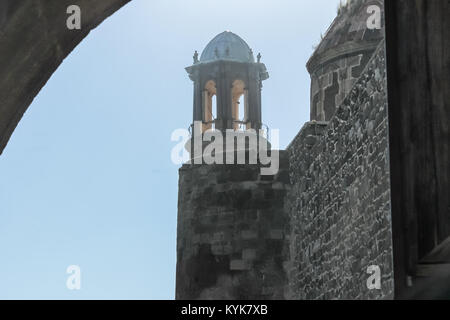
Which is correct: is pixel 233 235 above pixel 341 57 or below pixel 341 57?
below

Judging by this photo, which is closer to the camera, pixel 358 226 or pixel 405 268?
pixel 405 268

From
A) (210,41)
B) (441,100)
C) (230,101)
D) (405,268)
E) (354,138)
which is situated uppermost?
(210,41)

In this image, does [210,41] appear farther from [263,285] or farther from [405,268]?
[405,268]

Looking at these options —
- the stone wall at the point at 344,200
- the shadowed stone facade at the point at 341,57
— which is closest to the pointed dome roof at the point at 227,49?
the shadowed stone facade at the point at 341,57

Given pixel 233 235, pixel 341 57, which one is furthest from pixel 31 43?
pixel 341 57

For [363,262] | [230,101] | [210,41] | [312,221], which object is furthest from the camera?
[210,41]

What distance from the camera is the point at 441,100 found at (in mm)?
4168

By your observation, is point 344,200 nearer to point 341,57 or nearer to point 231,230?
point 231,230

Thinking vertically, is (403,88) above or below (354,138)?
below

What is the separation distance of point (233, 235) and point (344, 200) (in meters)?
3.72

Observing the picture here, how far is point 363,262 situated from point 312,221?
2.66 metres

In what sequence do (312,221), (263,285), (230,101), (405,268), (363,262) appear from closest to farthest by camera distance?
(405,268) → (363,262) → (312,221) → (263,285) → (230,101)

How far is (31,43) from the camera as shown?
3535 mm

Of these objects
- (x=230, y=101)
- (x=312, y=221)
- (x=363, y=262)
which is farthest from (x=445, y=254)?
(x=230, y=101)
